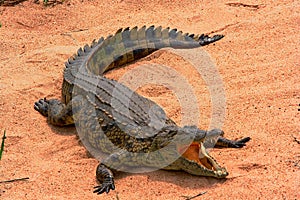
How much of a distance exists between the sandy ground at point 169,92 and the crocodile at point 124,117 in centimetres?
12

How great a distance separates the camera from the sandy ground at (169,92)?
14.0 ft

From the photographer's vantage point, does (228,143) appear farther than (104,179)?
Yes

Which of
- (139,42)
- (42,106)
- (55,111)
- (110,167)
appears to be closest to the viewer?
(110,167)

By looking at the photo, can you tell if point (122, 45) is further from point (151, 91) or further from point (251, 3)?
point (251, 3)

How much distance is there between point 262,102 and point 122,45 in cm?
207

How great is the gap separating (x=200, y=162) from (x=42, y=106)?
6.88 ft

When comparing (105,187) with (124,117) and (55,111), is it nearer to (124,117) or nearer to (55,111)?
(124,117)

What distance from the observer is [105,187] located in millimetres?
4320

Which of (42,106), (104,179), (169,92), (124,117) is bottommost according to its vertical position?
(42,106)

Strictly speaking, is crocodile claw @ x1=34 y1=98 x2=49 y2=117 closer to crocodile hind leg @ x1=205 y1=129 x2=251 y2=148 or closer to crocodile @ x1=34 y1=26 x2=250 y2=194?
crocodile @ x1=34 y1=26 x2=250 y2=194

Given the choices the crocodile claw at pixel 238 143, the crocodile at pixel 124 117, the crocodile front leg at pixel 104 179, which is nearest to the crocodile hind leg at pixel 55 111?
the crocodile at pixel 124 117

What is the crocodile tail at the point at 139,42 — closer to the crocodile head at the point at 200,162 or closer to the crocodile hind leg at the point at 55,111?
the crocodile hind leg at the point at 55,111

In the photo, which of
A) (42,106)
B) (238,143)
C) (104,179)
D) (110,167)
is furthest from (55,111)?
(238,143)

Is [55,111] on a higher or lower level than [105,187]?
lower
